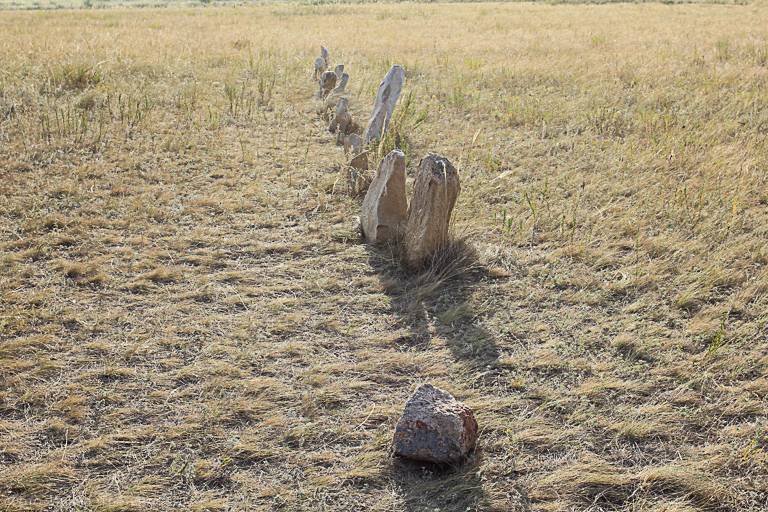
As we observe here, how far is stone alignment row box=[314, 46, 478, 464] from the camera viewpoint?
10.9 feet

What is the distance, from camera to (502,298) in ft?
16.4

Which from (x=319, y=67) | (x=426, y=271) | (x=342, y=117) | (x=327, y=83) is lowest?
(x=426, y=271)

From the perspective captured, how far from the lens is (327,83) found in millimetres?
10289

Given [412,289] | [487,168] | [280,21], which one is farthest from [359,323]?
[280,21]

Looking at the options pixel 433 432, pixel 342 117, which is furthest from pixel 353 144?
pixel 433 432

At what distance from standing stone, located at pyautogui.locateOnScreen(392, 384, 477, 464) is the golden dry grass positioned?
108 mm

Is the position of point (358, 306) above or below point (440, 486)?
above

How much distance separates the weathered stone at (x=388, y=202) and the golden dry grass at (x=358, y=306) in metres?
0.25

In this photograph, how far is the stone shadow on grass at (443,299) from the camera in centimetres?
444

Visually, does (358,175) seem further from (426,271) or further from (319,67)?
(319,67)

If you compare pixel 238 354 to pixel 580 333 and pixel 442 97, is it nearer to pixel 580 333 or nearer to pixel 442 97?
pixel 580 333

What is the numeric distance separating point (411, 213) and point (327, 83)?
5599mm

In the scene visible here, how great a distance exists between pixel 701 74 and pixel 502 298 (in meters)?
8.17

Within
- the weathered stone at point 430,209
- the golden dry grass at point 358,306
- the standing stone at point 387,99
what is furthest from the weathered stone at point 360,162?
the weathered stone at point 430,209
